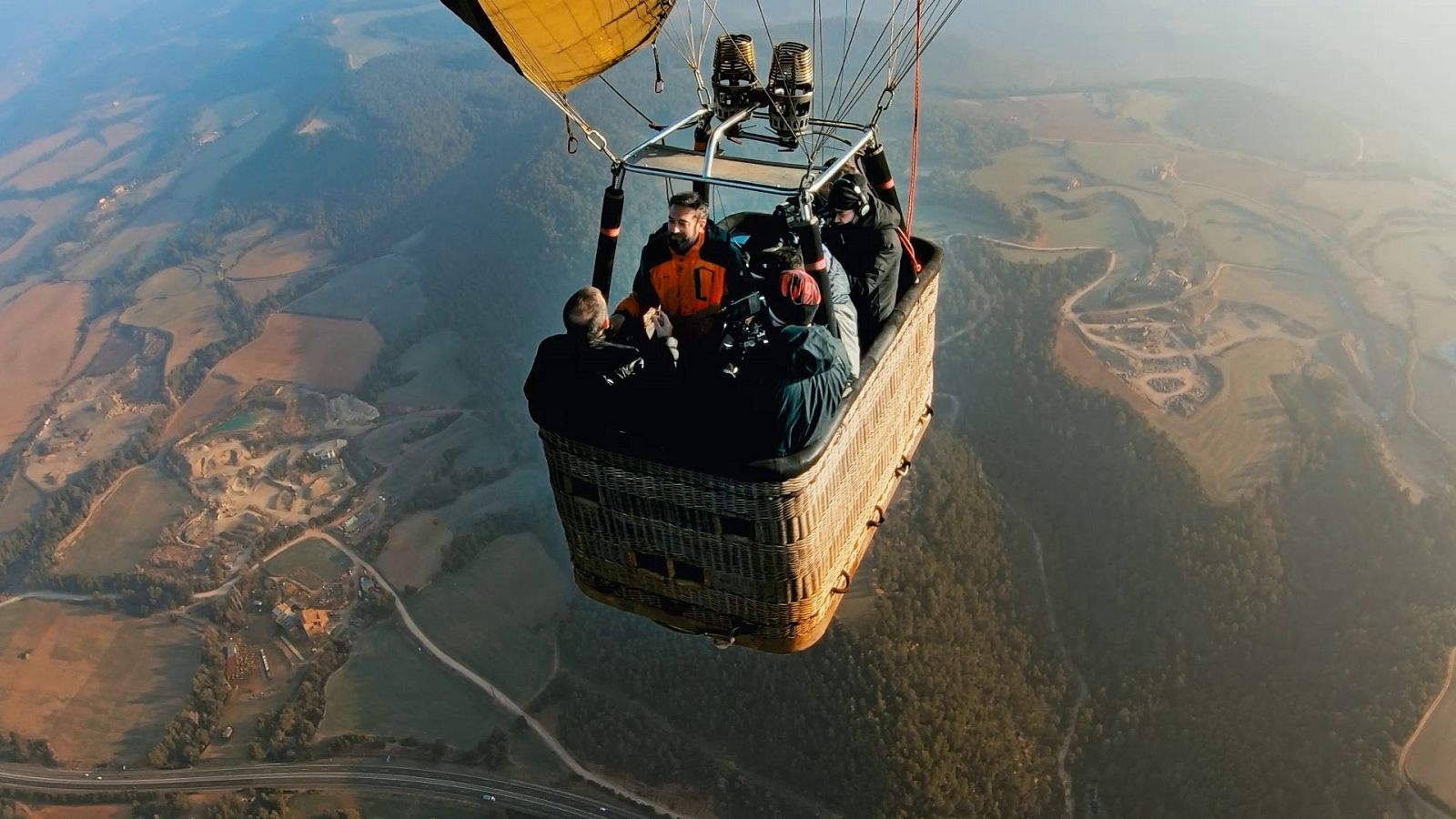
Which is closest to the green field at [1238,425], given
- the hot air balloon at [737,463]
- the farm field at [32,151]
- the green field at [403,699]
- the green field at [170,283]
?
the green field at [403,699]

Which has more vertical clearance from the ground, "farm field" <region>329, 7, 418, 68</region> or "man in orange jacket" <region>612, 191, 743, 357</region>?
"man in orange jacket" <region>612, 191, 743, 357</region>

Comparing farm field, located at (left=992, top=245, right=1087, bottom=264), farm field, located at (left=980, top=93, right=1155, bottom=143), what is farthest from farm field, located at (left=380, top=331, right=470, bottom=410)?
farm field, located at (left=980, top=93, right=1155, bottom=143)

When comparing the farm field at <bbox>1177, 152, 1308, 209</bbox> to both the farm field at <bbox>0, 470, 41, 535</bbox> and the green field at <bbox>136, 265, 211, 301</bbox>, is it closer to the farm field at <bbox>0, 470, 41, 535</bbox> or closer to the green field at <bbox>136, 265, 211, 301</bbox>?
the farm field at <bbox>0, 470, 41, 535</bbox>

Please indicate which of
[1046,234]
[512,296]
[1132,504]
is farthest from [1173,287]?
[512,296]

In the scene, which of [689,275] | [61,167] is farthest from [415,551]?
[61,167]

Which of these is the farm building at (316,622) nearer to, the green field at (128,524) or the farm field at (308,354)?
the green field at (128,524)

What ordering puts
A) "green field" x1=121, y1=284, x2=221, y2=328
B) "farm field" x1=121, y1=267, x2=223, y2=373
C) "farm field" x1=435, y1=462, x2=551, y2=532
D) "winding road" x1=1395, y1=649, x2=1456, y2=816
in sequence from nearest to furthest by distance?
"winding road" x1=1395, y1=649, x2=1456, y2=816 → "farm field" x1=435, y1=462, x2=551, y2=532 → "farm field" x1=121, y1=267, x2=223, y2=373 → "green field" x1=121, y1=284, x2=221, y2=328

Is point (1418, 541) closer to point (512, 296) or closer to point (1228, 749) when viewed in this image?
point (1228, 749)
